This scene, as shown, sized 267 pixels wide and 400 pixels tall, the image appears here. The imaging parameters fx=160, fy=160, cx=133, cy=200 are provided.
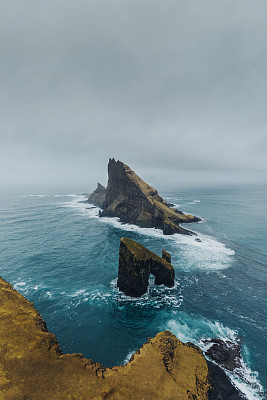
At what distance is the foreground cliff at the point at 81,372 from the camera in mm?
10820

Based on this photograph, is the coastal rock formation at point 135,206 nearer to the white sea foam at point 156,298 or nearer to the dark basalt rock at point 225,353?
the white sea foam at point 156,298

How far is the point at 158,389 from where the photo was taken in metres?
12.0

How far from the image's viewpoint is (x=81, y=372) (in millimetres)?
12500

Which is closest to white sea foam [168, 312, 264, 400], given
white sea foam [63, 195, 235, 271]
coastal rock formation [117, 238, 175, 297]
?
coastal rock formation [117, 238, 175, 297]

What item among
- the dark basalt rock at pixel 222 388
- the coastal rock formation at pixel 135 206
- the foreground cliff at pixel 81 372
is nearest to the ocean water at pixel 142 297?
the dark basalt rock at pixel 222 388

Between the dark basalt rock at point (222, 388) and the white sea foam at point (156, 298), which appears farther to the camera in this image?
the white sea foam at point (156, 298)

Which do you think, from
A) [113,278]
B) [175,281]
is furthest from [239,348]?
[113,278]

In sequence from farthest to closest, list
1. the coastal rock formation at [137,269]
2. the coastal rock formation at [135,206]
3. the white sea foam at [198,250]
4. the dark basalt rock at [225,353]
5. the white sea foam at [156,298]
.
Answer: the coastal rock formation at [135,206] → the white sea foam at [198,250] → the coastal rock formation at [137,269] → the white sea foam at [156,298] → the dark basalt rock at [225,353]

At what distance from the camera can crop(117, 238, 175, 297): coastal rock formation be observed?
30812 millimetres

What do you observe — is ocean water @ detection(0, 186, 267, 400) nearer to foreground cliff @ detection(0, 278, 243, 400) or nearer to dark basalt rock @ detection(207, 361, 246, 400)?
dark basalt rock @ detection(207, 361, 246, 400)

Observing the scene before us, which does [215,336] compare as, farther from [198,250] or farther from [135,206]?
[135,206]

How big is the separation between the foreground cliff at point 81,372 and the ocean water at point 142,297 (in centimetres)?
753

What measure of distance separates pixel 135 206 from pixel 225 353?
65.8 meters

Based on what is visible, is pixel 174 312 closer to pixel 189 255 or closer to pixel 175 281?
pixel 175 281
